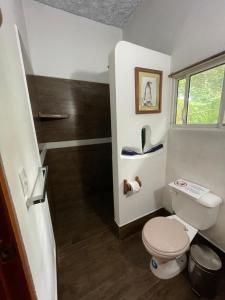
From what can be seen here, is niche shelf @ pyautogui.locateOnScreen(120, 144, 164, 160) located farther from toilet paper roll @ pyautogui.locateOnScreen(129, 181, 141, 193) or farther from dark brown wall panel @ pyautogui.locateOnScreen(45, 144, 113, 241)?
dark brown wall panel @ pyautogui.locateOnScreen(45, 144, 113, 241)

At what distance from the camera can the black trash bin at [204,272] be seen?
1.04 meters

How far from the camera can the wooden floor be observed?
3.70ft

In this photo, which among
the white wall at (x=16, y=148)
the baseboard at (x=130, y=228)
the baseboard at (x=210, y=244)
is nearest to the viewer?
the white wall at (x=16, y=148)

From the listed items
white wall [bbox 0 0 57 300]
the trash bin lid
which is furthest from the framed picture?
the trash bin lid

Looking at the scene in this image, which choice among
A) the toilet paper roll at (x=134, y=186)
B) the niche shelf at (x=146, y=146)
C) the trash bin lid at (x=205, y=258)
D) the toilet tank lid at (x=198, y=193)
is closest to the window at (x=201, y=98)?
the niche shelf at (x=146, y=146)

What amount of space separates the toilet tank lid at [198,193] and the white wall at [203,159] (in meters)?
0.06

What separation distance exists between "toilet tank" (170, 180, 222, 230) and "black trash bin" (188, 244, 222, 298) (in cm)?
21

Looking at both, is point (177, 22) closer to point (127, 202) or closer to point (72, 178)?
point (127, 202)

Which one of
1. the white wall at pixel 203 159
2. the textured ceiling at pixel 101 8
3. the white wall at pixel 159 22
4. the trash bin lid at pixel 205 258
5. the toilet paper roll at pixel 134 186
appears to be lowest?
the trash bin lid at pixel 205 258

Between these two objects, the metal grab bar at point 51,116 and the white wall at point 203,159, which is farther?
the metal grab bar at point 51,116

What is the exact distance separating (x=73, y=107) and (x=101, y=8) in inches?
49.7

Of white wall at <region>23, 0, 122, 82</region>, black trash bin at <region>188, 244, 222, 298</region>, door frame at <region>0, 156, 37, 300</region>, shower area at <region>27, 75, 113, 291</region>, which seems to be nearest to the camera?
door frame at <region>0, 156, 37, 300</region>

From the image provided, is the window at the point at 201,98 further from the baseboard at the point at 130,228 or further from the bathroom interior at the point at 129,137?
the baseboard at the point at 130,228

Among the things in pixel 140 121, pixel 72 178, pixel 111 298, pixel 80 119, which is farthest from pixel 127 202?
pixel 80 119
